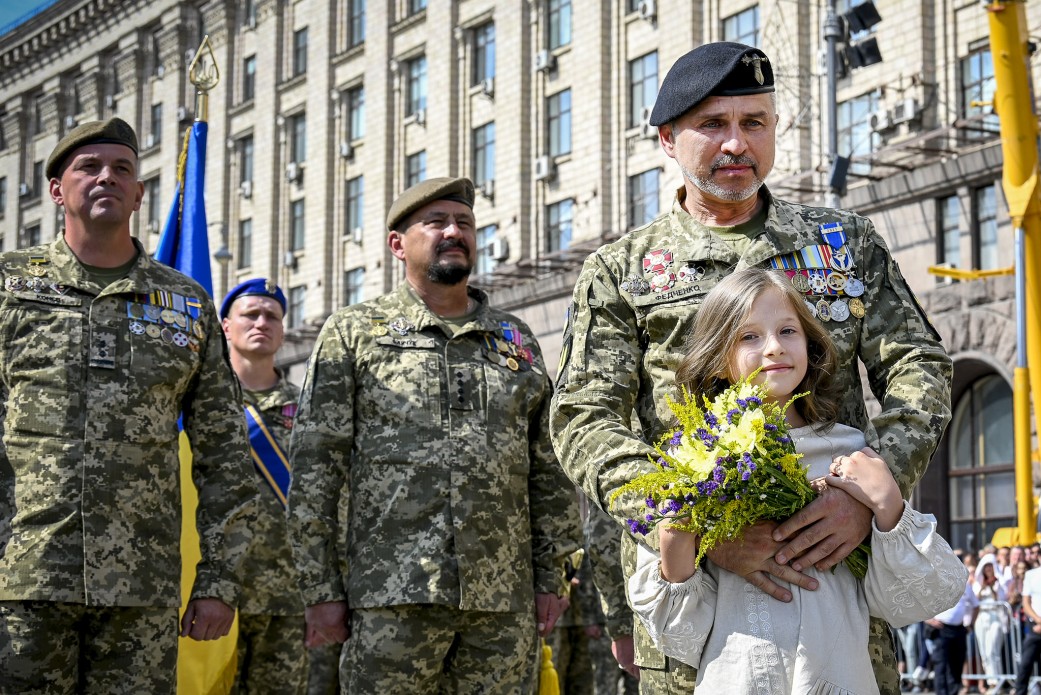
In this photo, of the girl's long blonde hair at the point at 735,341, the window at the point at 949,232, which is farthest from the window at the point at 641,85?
the girl's long blonde hair at the point at 735,341

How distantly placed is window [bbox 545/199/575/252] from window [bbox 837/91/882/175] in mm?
7593

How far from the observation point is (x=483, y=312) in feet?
21.9

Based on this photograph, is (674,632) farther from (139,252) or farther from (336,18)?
(336,18)

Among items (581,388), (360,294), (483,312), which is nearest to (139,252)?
(483,312)

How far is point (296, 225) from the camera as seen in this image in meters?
43.5

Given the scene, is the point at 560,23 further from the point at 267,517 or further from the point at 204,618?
the point at 204,618

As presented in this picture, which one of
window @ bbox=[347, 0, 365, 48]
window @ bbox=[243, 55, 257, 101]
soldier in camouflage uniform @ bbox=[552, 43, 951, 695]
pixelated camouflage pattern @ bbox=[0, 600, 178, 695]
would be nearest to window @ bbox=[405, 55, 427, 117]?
window @ bbox=[347, 0, 365, 48]

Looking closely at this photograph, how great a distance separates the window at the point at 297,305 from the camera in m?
42.8

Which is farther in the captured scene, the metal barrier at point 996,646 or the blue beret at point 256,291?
the metal barrier at point 996,646

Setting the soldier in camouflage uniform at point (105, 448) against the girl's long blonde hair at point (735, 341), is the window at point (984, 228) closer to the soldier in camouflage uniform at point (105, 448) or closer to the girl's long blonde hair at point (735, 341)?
the soldier in camouflage uniform at point (105, 448)

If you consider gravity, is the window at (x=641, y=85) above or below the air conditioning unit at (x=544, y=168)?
above

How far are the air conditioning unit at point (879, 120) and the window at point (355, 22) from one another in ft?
64.2

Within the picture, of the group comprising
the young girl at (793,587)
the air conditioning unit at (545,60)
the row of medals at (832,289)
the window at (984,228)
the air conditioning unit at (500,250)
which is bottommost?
the young girl at (793,587)

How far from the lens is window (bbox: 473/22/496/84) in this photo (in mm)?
36031
